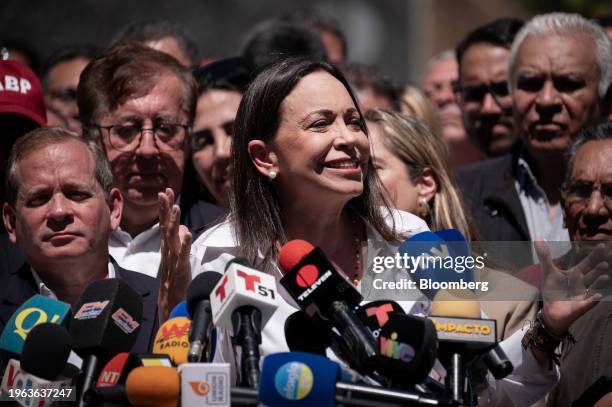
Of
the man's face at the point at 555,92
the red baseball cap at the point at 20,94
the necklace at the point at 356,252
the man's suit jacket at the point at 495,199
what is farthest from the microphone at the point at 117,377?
the man's face at the point at 555,92

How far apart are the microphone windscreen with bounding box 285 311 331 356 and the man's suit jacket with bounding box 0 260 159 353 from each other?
84 cm

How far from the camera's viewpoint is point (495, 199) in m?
5.51

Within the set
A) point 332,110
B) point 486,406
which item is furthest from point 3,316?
point 486,406

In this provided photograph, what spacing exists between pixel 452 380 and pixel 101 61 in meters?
2.83

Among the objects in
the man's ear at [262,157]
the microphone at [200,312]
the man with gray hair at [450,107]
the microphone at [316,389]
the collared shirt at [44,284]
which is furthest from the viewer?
the man with gray hair at [450,107]

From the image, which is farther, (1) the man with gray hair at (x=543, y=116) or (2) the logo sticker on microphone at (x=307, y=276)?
(1) the man with gray hair at (x=543, y=116)

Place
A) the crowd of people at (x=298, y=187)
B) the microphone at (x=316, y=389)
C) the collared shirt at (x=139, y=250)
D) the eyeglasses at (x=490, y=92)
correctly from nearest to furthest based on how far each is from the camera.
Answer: the microphone at (x=316, y=389) < the crowd of people at (x=298, y=187) < the collared shirt at (x=139, y=250) < the eyeglasses at (x=490, y=92)

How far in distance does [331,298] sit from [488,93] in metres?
3.49

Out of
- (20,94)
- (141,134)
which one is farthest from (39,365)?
(20,94)

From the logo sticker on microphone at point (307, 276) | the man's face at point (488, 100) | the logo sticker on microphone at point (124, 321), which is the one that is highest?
the man's face at point (488, 100)

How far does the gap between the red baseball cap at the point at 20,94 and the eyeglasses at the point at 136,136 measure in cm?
37

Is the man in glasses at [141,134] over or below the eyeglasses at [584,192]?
over

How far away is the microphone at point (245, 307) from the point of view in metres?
2.99

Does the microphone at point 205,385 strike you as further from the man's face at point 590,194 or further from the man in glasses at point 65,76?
the man in glasses at point 65,76
